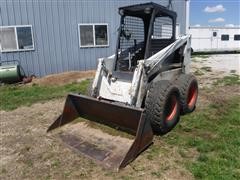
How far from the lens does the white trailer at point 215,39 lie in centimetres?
2180

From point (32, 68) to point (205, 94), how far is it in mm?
7094

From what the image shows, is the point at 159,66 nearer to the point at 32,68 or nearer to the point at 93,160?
the point at 93,160

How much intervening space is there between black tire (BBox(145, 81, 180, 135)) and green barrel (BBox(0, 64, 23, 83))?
22.1ft

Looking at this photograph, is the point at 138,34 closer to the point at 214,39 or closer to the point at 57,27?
the point at 57,27

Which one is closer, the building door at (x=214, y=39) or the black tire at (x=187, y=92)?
the black tire at (x=187, y=92)

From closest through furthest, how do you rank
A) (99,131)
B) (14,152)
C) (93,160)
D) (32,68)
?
(93,160)
(14,152)
(99,131)
(32,68)

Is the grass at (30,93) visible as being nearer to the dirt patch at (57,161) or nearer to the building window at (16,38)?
the building window at (16,38)

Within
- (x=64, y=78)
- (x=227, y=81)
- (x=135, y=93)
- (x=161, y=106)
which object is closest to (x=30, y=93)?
(x=64, y=78)

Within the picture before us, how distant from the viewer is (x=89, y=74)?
413 inches

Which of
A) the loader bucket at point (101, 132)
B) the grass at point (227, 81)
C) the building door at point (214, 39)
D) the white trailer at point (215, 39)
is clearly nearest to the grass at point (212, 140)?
the loader bucket at point (101, 132)

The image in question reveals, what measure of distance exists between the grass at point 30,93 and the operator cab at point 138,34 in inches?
113

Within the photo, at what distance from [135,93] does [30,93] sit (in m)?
4.80

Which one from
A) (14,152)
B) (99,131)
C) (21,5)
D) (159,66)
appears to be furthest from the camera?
(21,5)

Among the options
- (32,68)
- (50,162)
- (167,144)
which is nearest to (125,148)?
(167,144)
